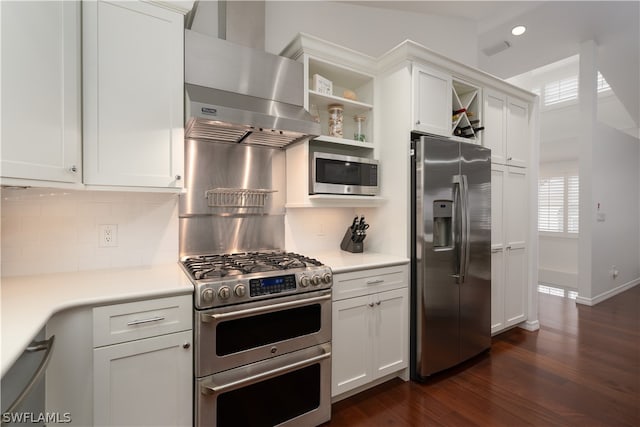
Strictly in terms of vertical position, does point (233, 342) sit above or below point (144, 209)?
below

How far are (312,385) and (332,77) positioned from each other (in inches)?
89.1

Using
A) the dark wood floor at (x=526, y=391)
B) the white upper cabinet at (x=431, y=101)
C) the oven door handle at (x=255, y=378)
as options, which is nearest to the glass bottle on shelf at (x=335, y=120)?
the white upper cabinet at (x=431, y=101)

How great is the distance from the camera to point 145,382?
1.42 metres

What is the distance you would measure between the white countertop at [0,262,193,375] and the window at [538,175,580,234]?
22.8ft

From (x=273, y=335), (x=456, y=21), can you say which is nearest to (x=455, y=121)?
(x=456, y=21)

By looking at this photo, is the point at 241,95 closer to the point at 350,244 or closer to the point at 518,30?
the point at 350,244

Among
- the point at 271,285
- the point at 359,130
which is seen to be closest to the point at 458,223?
the point at 359,130

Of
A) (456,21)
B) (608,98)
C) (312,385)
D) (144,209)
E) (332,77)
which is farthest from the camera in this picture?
(608,98)

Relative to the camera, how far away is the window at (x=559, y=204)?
595 centimetres

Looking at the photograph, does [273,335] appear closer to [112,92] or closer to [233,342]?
[233,342]

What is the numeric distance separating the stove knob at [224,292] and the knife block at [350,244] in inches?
50.0

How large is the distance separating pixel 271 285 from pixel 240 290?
0.57ft

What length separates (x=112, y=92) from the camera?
1.62 metres

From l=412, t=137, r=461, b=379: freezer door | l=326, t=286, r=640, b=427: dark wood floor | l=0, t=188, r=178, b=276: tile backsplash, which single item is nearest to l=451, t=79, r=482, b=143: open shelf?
l=412, t=137, r=461, b=379: freezer door
